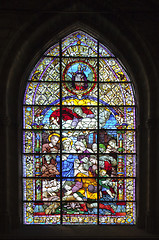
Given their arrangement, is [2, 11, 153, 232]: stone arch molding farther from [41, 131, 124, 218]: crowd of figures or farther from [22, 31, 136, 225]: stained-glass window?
[41, 131, 124, 218]: crowd of figures

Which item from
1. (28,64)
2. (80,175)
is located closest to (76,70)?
(28,64)

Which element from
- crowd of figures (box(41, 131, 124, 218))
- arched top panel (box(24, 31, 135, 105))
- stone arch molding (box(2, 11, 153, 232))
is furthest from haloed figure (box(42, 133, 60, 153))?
arched top panel (box(24, 31, 135, 105))

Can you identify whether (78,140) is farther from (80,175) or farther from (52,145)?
(80,175)

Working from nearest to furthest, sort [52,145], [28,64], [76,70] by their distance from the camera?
1. [28,64]
2. [52,145]
3. [76,70]

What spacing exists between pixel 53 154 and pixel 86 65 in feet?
7.49

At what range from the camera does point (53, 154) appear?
24.2ft

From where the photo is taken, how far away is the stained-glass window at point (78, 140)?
24.0 ft

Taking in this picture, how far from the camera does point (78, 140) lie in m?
7.43

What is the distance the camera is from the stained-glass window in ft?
24.0

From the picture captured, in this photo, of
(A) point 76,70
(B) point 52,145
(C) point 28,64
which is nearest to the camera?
(C) point 28,64

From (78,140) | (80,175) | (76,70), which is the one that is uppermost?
(76,70)
